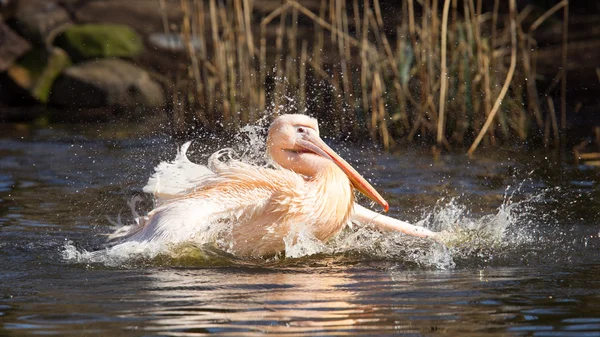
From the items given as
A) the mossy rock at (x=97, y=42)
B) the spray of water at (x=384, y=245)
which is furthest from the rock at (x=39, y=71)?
the spray of water at (x=384, y=245)

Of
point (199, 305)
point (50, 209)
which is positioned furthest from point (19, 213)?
point (199, 305)

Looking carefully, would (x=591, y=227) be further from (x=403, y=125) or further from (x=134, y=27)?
(x=134, y=27)

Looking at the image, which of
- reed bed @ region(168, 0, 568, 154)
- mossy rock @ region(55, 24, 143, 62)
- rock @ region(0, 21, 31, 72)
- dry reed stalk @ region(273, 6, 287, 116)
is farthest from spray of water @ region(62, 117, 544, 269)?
mossy rock @ region(55, 24, 143, 62)

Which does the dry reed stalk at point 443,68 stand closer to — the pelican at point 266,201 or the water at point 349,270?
the water at point 349,270

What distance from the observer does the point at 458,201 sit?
23.9 ft

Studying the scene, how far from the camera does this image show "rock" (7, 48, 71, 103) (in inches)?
527

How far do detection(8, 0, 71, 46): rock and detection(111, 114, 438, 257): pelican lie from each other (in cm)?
913

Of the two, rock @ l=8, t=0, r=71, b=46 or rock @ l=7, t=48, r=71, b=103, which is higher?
rock @ l=8, t=0, r=71, b=46

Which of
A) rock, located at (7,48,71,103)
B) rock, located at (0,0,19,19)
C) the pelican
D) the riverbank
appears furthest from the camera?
rock, located at (0,0,19,19)

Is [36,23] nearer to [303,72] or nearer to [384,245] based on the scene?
[303,72]

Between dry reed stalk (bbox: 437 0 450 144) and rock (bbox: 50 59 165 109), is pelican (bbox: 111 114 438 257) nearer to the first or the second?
dry reed stalk (bbox: 437 0 450 144)

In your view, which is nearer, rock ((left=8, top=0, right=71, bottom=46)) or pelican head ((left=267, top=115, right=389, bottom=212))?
pelican head ((left=267, top=115, right=389, bottom=212))

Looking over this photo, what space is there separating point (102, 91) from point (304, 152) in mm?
7855

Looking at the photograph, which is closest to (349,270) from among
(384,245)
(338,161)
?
(384,245)
